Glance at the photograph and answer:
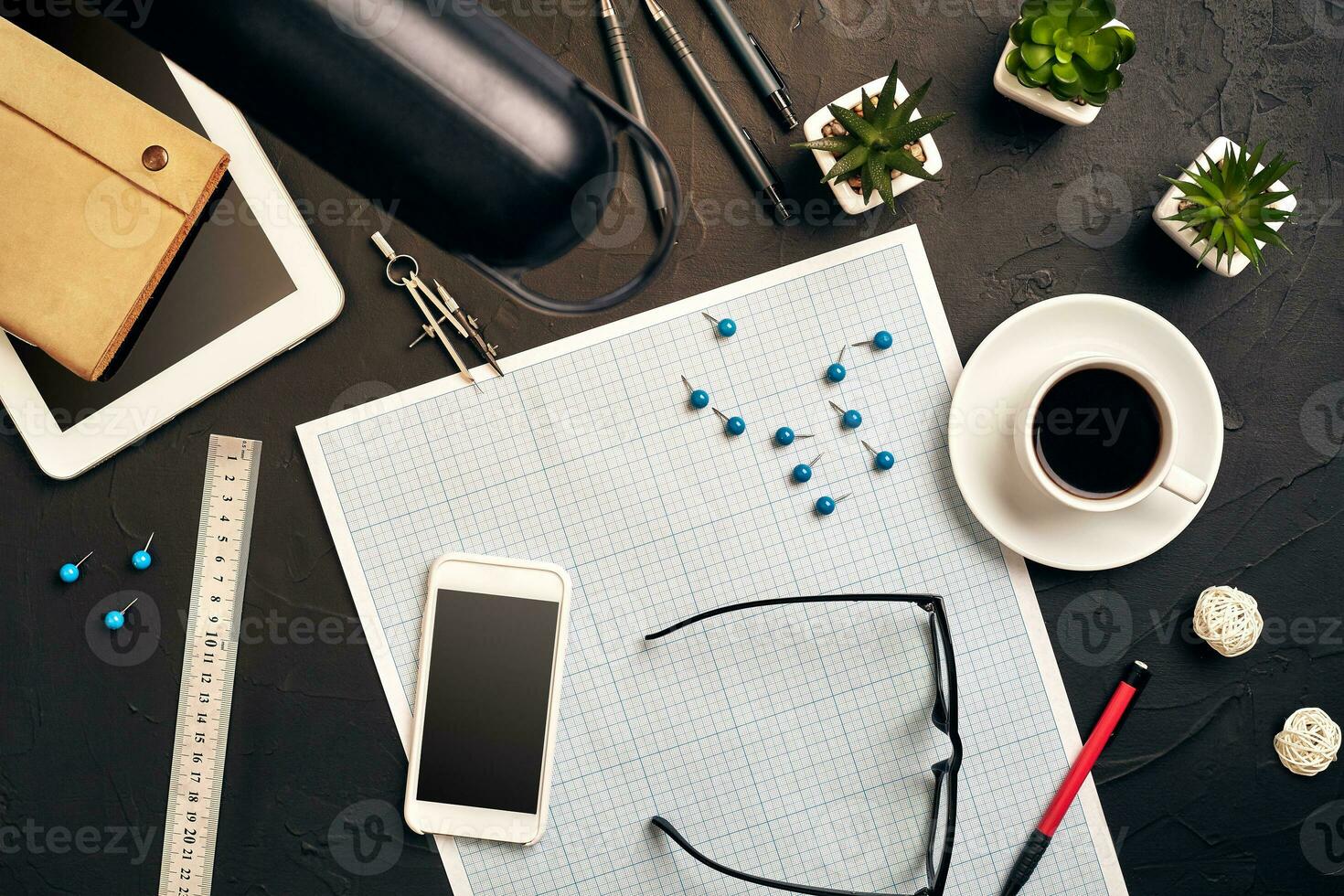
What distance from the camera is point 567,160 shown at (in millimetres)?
615

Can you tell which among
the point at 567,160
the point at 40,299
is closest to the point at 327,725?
the point at 40,299

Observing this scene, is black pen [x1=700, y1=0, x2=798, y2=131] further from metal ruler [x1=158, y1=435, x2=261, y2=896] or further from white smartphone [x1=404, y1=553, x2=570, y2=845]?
metal ruler [x1=158, y1=435, x2=261, y2=896]

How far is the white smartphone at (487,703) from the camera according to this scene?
3.32 ft

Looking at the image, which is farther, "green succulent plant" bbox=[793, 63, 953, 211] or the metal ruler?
the metal ruler

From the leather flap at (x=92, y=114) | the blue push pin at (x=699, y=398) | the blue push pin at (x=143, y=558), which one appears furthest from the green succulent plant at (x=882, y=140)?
the blue push pin at (x=143, y=558)

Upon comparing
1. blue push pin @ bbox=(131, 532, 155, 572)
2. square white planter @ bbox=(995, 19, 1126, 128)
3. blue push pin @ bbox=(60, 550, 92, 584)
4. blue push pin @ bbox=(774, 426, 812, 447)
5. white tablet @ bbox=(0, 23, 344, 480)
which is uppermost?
white tablet @ bbox=(0, 23, 344, 480)

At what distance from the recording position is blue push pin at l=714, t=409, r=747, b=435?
3.34 feet

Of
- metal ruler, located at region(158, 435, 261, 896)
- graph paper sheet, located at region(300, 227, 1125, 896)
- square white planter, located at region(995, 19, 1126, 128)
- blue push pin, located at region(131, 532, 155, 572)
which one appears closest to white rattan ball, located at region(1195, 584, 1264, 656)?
graph paper sheet, located at region(300, 227, 1125, 896)

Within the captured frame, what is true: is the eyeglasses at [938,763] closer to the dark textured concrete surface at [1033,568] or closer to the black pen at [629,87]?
the dark textured concrete surface at [1033,568]

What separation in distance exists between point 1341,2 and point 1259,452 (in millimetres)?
497

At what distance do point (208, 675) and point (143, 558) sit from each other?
0.48 ft

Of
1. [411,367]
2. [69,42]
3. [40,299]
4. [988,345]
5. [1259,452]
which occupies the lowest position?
[1259,452]

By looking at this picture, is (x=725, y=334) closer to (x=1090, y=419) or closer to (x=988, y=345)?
(x=988, y=345)

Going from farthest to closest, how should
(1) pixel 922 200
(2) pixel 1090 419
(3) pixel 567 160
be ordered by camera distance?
(1) pixel 922 200 → (2) pixel 1090 419 → (3) pixel 567 160
